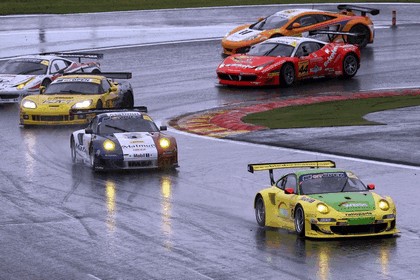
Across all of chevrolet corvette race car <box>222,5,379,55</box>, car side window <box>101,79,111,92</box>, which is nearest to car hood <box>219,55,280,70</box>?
chevrolet corvette race car <box>222,5,379,55</box>

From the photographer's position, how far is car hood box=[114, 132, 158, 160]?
79.6 ft

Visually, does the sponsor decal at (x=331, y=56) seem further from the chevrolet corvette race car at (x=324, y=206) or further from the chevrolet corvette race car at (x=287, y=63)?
the chevrolet corvette race car at (x=324, y=206)

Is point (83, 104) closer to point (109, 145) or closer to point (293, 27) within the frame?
point (109, 145)

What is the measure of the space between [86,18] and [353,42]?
43.5ft

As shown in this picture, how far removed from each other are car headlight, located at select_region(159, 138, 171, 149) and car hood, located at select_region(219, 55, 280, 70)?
11.5m

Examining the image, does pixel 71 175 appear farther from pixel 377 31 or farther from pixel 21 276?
pixel 377 31

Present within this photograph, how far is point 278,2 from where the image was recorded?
54531 millimetres

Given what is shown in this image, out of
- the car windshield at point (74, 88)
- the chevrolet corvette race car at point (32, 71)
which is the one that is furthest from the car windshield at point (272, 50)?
the car windshield at point (74, 88)

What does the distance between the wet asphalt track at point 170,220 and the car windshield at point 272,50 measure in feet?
11.2

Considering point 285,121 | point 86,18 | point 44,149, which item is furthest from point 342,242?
point 86,18

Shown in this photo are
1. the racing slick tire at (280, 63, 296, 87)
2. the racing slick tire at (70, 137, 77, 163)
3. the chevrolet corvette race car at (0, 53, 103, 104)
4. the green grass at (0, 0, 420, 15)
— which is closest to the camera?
the racing slick tire at (70, 137, 77, 163)

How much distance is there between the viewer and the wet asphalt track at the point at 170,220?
53.3 ft

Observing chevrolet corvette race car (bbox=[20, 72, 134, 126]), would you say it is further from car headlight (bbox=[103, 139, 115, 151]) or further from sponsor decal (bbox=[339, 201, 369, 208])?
sponsor decal (bbox=[339, 201, 369, 208])

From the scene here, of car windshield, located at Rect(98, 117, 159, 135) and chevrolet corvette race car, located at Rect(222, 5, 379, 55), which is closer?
car windshield, located at Rect(98, 117, 159, 135)
